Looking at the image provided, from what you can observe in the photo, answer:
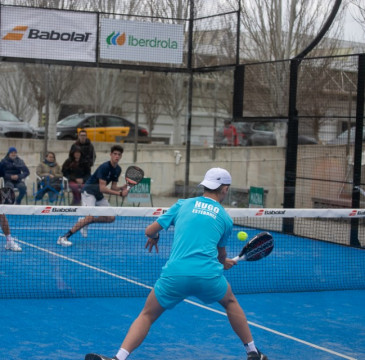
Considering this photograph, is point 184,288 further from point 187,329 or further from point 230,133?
point 230,133

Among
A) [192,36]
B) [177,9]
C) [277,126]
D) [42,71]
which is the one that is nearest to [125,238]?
[192,36]

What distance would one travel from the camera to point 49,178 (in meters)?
16.6

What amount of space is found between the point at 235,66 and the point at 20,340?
999cm

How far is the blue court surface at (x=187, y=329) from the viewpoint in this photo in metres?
6.29

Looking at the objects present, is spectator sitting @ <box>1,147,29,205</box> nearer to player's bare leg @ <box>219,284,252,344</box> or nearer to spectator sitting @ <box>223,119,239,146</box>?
spectator sitting @ <box>223,119,239,146</box>

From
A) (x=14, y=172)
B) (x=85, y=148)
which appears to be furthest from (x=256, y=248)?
(x=85, y=148)

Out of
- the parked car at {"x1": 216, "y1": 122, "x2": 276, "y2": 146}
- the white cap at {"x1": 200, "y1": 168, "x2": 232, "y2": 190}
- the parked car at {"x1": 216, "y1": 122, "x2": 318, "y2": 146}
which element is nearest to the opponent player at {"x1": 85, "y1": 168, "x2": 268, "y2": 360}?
the white cap at {"x1": 200, "y1": 168, "x2": 232, "y2": 190}

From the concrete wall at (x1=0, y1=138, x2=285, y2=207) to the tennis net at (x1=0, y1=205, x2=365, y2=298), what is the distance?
4670mm

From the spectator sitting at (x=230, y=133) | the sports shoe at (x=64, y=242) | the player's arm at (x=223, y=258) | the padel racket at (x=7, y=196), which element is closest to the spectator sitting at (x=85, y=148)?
the padel racket at (x=7, y=196)

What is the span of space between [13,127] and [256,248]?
14.9 meters

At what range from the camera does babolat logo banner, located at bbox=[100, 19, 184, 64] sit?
1550cm

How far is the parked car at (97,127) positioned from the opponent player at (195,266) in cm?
1579

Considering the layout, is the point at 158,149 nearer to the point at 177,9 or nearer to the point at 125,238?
the point at 177,9

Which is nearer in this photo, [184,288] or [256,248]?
[184,288]
